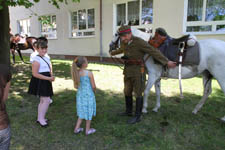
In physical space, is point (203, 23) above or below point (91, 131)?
above

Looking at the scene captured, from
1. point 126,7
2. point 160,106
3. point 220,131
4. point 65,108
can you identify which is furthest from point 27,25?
point 220,131

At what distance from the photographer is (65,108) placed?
4.10 m

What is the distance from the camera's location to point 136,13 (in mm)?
10289

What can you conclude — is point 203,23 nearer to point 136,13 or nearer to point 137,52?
point 136,13

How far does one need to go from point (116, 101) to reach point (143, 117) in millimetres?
1115

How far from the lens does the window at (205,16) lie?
770 cm

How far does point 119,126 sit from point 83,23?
11.0 metres

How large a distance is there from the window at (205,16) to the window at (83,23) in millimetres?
6529

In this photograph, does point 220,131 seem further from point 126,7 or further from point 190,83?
point 126,7

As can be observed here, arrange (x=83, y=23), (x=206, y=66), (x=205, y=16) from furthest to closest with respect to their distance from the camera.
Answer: (x=83, y=23) < (x=205, y=16) < (x=206, y=66)

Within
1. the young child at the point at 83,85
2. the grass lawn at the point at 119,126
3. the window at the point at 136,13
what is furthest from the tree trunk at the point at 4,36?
the window at the point at 136,13

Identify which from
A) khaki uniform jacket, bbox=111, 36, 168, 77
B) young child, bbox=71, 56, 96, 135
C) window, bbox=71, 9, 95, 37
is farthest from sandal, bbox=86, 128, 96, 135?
window, bbox=71, 9, 95, 37

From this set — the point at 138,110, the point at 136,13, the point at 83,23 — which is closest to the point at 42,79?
the point at 138,110

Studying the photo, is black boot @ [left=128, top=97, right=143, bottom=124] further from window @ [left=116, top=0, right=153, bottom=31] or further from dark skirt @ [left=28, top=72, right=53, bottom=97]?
window @ [left=116, top=0, right=153, bottom=31]
